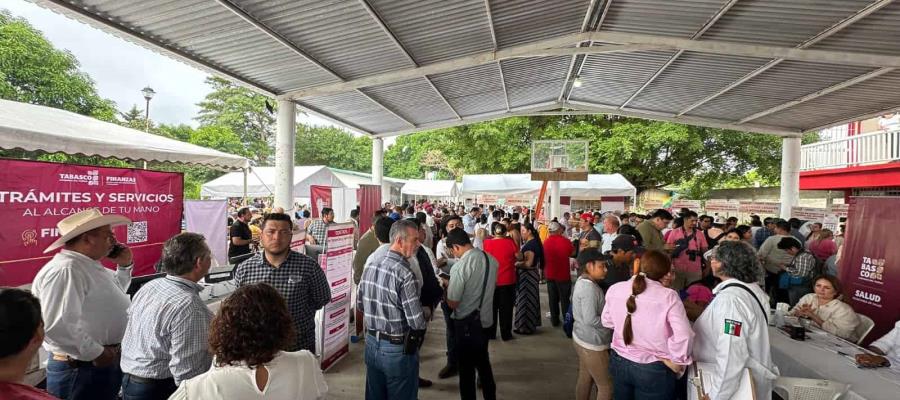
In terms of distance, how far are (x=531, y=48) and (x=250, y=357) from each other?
732 centimetres

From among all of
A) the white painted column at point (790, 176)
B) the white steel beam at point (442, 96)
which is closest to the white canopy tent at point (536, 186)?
the white steel beam at point (442, 96)

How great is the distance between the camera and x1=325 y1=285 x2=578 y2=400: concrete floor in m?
4.14

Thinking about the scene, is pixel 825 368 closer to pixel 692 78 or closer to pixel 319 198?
pixel 319 198

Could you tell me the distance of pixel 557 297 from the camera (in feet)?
21.0

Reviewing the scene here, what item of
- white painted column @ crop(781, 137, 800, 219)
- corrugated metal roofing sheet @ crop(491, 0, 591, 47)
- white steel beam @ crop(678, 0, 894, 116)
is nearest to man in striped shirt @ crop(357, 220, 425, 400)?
corrugated metal roofing sheet @ crop(491, 0, 591, 47)

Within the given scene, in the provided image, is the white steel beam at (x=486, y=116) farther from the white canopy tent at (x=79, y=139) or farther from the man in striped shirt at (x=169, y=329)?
the man in striped shirt at (x=169, y=329)

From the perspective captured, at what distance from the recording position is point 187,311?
75.2 inches

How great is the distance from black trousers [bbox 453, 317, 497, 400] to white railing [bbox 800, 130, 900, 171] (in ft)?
41.8

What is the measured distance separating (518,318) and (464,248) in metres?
2.76

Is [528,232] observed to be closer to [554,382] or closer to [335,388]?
[554,382]

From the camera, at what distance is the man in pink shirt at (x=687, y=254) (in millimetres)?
5914

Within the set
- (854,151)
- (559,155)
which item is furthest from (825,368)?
(854,151)

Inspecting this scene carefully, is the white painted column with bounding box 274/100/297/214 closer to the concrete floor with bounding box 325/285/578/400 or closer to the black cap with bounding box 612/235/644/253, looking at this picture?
the concrete floor with bounding box 325/285/578/400

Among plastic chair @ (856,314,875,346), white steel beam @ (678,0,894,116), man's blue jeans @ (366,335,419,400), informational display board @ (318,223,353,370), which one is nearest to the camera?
man's blue jeans @ (366,335,419,400)
